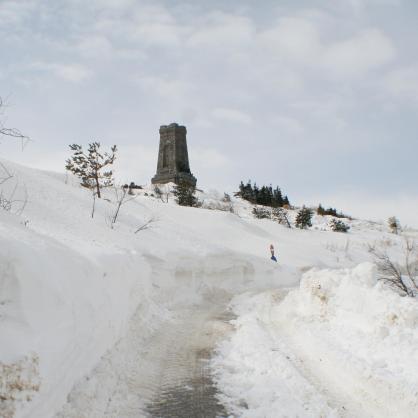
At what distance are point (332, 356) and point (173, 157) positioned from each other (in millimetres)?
40220

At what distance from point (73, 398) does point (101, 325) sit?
1377mm

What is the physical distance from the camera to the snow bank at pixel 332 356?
468 centimetres

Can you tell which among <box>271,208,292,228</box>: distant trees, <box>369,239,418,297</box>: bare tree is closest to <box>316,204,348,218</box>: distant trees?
<box>271,208,292,228</box>: distant trees

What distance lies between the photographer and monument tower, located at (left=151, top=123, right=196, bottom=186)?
147 ft

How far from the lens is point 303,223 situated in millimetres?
35625

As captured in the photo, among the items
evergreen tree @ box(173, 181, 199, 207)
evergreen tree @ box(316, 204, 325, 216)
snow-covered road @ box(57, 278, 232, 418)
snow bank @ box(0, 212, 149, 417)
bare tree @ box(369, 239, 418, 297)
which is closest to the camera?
snow bank @ box(0, 212, 149, 417)

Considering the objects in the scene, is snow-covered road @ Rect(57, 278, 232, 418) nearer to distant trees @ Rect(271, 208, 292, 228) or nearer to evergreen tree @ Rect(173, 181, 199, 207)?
evergreen tree @ Rect(173, 181, 199, 207)

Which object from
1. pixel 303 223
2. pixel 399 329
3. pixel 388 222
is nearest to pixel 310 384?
pixel 399 329

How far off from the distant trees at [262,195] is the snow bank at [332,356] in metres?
43.3

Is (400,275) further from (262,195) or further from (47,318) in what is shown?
(262,195)

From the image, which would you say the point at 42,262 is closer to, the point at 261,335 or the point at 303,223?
the point at 261,335

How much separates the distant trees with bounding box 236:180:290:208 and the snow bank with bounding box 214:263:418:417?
43261mm

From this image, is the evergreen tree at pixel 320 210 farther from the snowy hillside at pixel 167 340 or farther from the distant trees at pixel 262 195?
the snowy hillside at pixel 167 340

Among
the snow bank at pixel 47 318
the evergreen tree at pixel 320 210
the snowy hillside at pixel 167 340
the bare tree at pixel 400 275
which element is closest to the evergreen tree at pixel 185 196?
the bare tree at pixel 400 275
